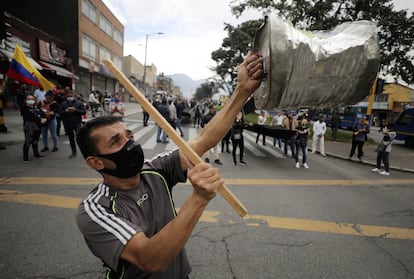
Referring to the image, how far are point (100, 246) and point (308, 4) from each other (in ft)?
56.9

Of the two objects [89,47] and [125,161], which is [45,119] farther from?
[89,47]

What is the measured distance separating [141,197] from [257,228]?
290 cm

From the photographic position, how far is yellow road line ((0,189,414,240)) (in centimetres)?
395

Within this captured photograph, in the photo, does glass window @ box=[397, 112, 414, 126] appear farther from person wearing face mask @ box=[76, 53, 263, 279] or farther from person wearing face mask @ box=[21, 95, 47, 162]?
person wearing face mask @ box=[21, 95, 47, 162]

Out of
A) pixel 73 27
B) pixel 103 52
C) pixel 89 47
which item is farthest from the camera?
pixel 103 52

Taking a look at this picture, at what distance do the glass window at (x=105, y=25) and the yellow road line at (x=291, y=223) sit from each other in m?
29.2

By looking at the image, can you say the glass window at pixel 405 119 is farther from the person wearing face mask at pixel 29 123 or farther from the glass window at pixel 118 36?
the glass window at pixel 118 36

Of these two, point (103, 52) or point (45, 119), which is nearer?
point (45, 119)

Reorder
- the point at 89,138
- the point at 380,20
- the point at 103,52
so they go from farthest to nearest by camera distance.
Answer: the point at 103,52 < the point at 380,20 < the point at 89,138

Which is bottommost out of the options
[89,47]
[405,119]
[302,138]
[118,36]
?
[302,138]

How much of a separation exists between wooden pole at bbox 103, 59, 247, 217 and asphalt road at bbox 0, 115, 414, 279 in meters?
2.00

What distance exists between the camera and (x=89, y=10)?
25.5 metres

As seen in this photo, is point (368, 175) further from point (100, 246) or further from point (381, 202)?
point (100, 246)

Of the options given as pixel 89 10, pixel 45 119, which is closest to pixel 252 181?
pixel 45 119
